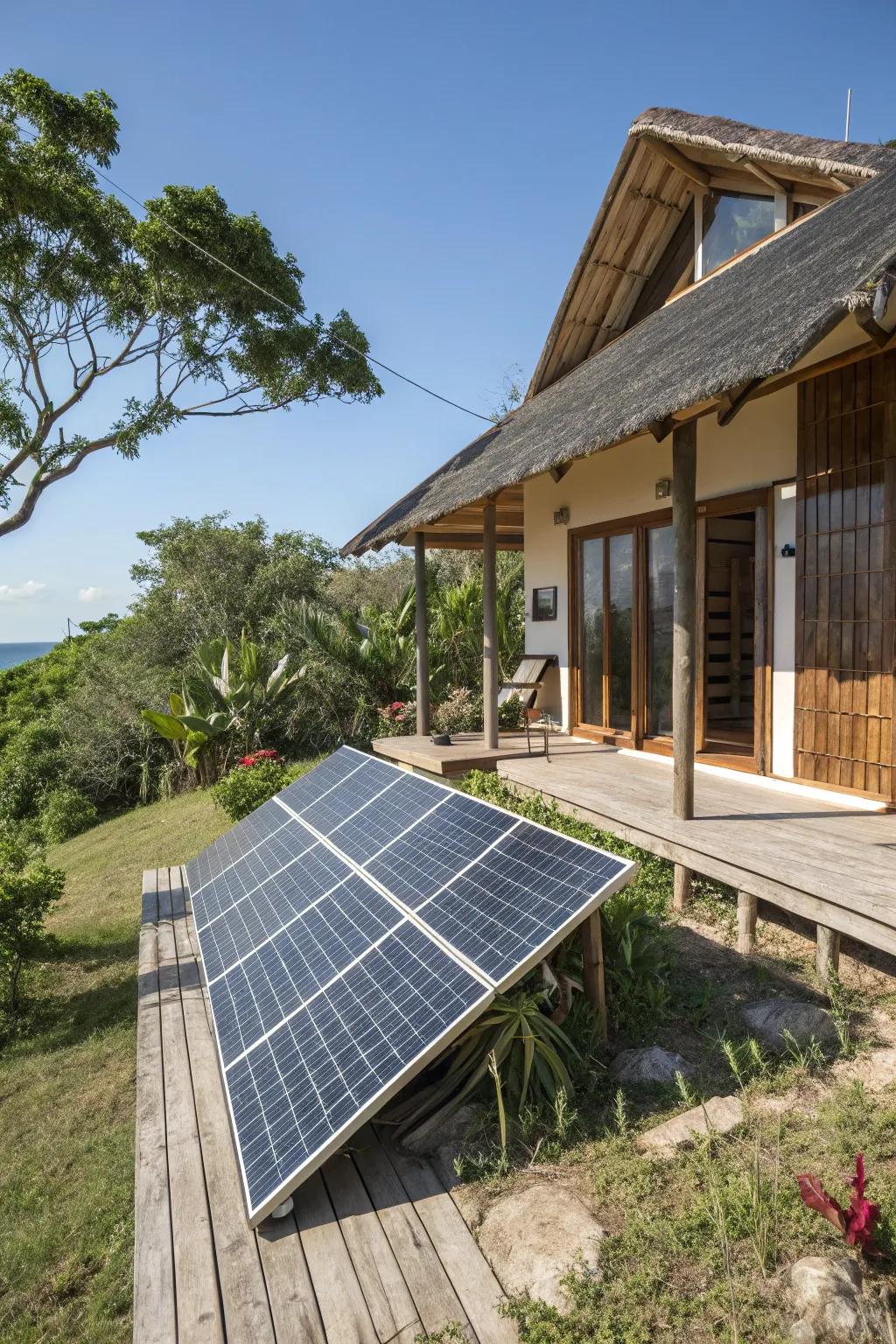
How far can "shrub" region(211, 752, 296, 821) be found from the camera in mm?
10039

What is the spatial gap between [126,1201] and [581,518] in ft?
25.9

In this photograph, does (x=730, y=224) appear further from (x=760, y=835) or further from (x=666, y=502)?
(x=760, y=835)

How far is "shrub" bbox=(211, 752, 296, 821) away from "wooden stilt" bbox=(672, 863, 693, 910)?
5571 mm

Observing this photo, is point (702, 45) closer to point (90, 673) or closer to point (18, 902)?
point (18, 902)

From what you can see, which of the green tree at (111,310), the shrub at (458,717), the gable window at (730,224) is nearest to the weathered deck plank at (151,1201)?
the shrub at (458,717)

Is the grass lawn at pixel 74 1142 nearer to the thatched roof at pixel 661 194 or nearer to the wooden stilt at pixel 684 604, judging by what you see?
the wooden stilt at pixel 684 604

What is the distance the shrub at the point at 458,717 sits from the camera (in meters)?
11.4

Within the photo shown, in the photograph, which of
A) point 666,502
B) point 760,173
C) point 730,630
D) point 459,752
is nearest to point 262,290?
point 760,173

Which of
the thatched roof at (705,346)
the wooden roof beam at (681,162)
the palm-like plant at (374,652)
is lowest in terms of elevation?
the palm-like plant at (374,652)

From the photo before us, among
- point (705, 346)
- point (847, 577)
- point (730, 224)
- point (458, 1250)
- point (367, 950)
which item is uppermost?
point (730, 224)

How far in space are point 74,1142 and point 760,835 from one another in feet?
14.2

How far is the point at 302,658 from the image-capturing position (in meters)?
14.4

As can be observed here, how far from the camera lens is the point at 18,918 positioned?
19.9ft

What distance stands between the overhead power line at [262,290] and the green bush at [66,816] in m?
9.78
